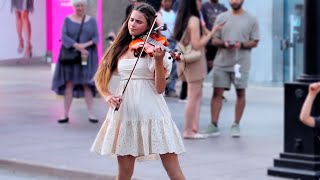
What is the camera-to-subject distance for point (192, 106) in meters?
11.6

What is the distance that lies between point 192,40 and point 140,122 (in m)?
4.66

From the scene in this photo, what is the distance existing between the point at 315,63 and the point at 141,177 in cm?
210

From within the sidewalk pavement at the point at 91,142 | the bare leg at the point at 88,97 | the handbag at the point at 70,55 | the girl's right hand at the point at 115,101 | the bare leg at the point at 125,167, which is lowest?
the sidewalk pavement at the point at 91,142

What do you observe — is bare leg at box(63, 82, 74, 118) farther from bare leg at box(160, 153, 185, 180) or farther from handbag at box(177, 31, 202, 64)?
bare leg at box(160, 153, 185, 180)

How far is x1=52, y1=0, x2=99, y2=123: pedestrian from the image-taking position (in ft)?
43.2

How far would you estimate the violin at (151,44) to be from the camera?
6.60 metres

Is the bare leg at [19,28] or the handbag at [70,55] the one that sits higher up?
the handbag at [70,55]

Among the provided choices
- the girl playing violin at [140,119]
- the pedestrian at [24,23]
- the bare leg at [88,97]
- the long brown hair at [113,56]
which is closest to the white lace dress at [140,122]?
the girl playing violin at [140,119]

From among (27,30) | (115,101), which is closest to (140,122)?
(115,101)

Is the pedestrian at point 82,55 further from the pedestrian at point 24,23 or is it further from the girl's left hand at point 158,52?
the pedestrian at point 24,23

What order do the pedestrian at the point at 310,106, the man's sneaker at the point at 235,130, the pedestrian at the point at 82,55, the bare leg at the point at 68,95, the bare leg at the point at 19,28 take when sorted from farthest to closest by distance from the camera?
the bare leg at the point at 19,28 < the bare leg at the point at 68,95 < the pedestrian at the point at 82,55 < the man's sneaker at the point at 235,130 < the pedestrian at the point at 310,106

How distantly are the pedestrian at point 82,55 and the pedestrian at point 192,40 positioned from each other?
2.00 m

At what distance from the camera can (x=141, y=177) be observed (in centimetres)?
919

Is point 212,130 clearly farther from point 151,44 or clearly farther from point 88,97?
point 151,44
